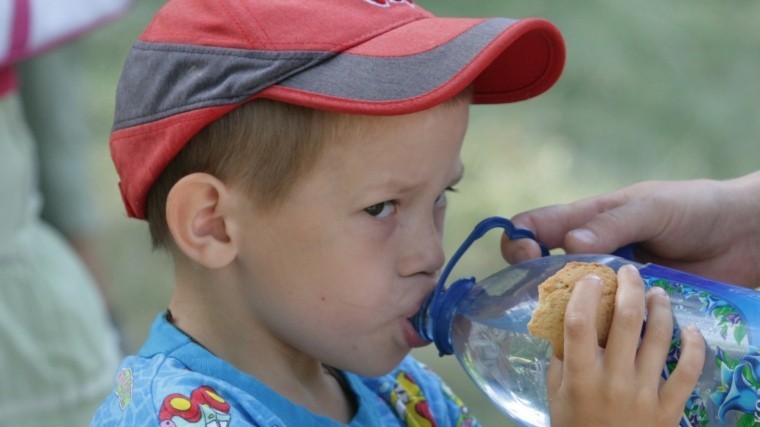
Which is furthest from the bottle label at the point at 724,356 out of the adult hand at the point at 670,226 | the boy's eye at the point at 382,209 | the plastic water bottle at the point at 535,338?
the boy's eye at the point at 382,209

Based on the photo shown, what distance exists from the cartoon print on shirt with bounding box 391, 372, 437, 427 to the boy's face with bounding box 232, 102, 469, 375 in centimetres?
20

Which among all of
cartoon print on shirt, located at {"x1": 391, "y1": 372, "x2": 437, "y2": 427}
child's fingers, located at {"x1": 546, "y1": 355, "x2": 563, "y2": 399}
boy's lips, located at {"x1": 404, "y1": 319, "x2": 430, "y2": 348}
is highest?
child's fingers, located at {"x1": 546, "y1": 355, "x2": 563, "y2": 399}

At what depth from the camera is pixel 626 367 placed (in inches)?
60.3

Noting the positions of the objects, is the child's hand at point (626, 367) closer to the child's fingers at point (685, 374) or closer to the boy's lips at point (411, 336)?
the child's fingers at point (685, 374)

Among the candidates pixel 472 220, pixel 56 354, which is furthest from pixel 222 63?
Result: pixel 472 220

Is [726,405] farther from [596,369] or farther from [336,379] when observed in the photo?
[336,379]

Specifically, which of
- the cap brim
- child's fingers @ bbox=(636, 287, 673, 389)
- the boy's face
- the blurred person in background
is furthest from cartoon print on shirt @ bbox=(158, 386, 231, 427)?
the blurred person in background

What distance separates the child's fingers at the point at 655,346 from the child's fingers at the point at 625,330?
2 centimetres

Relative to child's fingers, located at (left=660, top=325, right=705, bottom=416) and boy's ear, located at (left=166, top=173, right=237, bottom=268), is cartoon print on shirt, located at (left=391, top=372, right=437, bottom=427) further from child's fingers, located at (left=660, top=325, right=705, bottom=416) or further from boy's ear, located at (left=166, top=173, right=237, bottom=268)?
child's fingers, located at (left=660, top=325, right=705, bottom=416)

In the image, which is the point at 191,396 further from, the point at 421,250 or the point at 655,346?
the point at 655,346

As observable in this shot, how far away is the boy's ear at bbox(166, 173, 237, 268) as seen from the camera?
1741 millimetres

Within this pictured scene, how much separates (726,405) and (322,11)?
75 cm

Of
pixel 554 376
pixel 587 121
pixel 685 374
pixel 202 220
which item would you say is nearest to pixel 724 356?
pixel 685 374

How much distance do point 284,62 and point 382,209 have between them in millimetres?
260
